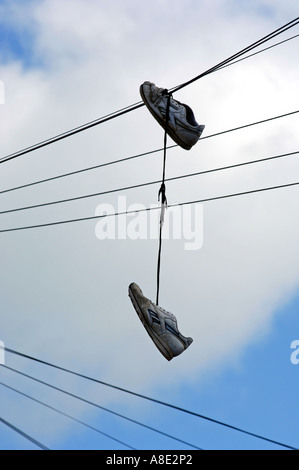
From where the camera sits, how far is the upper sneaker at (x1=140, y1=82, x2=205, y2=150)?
6.41m

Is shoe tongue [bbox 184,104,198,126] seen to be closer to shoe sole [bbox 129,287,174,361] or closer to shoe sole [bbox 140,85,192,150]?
shoe sole [bbox 140,85,192,150]

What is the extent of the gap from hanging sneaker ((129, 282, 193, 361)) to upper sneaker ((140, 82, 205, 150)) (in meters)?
1.25

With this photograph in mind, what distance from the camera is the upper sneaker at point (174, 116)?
21.0 ft

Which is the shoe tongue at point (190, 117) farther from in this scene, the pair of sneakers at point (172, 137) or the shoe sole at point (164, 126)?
the shoe sole at point (164, 126)

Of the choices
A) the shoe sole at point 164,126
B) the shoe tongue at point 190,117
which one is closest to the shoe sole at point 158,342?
the shoe sole at point 164,126

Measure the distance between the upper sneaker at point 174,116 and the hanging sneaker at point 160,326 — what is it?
1.25m

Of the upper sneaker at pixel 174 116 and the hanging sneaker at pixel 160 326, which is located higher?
the upper sneaker at pixel 174 116

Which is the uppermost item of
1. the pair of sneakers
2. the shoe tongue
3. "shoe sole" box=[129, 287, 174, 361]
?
the shoe tongue

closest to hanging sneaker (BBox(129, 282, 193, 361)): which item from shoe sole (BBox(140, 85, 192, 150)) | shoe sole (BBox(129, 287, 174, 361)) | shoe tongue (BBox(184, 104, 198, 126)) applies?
shoe sole (BBox(129, 287, 174, 361))

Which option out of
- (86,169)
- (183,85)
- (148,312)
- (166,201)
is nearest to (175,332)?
(148,312)

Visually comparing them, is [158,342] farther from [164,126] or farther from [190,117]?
[190,117]
